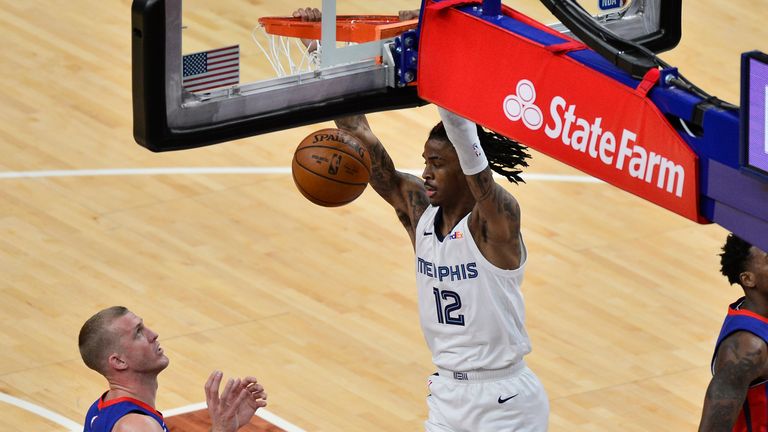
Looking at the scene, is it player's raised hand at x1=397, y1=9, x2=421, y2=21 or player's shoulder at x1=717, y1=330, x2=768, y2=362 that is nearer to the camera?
player's raised hand at x1=397, y1=9, x2=421, y2=21

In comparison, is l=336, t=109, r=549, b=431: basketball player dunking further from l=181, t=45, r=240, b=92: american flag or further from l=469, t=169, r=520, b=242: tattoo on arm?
l=181, t=45, r=240, b=92: american flag

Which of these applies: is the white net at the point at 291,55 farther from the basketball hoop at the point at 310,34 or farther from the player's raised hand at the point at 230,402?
the player's raised hand at the point at 230,402

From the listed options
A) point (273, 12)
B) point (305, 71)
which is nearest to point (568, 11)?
point (305, 71)

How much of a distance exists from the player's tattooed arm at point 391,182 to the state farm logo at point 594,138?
211cm

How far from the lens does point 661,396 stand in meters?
9.09

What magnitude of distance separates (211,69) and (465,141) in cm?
103

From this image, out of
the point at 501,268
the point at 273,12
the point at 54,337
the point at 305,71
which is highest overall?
the point at 305,71

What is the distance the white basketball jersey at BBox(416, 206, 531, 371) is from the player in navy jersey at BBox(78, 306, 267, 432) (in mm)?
1131

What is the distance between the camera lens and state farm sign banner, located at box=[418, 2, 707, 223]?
191 inches

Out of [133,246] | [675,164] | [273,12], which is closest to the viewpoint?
[675,164]

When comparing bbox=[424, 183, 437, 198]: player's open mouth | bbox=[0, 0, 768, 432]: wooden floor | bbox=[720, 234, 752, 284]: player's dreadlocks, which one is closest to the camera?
bbox=[720, 234, 752, 284]: player's dreadlocks

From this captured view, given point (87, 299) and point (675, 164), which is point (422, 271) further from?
point (87, 299)

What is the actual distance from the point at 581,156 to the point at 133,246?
5.70 meters

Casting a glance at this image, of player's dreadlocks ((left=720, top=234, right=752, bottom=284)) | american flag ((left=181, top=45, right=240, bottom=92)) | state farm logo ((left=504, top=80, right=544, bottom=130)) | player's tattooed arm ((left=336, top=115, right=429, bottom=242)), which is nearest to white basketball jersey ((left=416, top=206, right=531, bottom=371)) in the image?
player's tattooed arm ((left=336, top=115, right=429, bottom=242))
